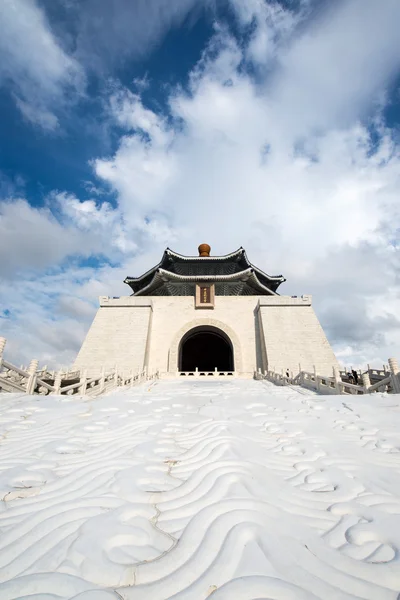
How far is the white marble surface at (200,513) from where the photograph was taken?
1377 mm

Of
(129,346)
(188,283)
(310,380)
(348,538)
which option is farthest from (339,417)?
(188,283)

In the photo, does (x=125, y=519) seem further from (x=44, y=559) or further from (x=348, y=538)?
(x=348, y=538)

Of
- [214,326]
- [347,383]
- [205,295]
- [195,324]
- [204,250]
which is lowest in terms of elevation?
[347,383]

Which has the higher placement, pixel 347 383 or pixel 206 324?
pixel 206 324

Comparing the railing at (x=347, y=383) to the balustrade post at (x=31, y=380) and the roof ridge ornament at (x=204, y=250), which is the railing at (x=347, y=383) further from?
the roof ridge ornament at (x=204, y=250)

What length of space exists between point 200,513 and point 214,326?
16.7 metres

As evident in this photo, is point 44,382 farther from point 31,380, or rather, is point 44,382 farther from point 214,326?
point 214,326

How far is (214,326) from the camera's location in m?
18.7

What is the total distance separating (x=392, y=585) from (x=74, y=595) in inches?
63.2

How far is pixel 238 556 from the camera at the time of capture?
1.55m

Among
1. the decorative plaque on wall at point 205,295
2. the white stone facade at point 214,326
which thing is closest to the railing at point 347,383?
the white stone facade at point 214,326

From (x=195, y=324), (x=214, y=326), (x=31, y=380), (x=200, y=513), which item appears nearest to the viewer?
(x=200, y=513)

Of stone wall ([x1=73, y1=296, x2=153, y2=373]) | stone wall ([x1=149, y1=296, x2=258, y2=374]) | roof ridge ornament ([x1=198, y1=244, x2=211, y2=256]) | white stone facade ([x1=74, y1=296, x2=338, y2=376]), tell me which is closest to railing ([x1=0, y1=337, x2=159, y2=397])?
stone wall ([x1=73, y1=296, x2=153, y2=373])

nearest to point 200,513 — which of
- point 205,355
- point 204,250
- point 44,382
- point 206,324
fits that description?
point 44,382
